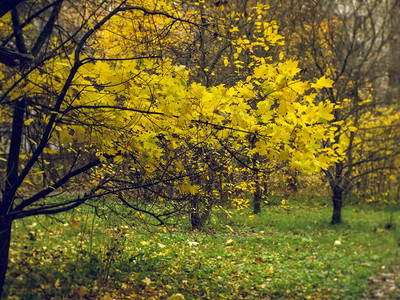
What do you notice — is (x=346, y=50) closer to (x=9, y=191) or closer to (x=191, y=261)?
(x=191, y=261)

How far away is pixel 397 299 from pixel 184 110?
479cm

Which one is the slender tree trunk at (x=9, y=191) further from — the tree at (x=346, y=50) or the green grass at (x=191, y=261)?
the tree at (x=346, y=50)

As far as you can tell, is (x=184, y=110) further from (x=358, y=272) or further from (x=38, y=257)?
(x=358, y=272)

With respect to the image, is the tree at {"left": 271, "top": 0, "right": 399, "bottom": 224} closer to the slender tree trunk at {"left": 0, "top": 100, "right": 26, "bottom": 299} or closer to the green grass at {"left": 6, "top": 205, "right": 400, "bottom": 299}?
the green grass at {"left": 6, "top": 205, "right": 400, "bottom": 299}

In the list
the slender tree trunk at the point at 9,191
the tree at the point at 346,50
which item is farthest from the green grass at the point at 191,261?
the tree at the point at 346,50

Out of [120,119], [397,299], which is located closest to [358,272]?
[397,299]

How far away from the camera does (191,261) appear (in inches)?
252

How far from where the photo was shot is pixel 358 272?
634cm

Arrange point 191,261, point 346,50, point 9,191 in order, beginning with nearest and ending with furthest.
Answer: point 9,191
point 191,261
point 346,50

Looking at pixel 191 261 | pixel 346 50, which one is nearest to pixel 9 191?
pixel 191 261

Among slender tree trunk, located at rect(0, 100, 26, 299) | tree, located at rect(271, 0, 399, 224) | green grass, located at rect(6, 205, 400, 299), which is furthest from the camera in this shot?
tree, located at rect(271, 0, 399, 224)

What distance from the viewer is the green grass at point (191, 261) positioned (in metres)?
4.53

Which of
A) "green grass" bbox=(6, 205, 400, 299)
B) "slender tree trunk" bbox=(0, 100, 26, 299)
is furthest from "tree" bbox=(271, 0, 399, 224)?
"slender tree trunk" bbox=(0, 100, 26, 299)

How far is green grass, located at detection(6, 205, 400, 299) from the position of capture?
453 centimetres
